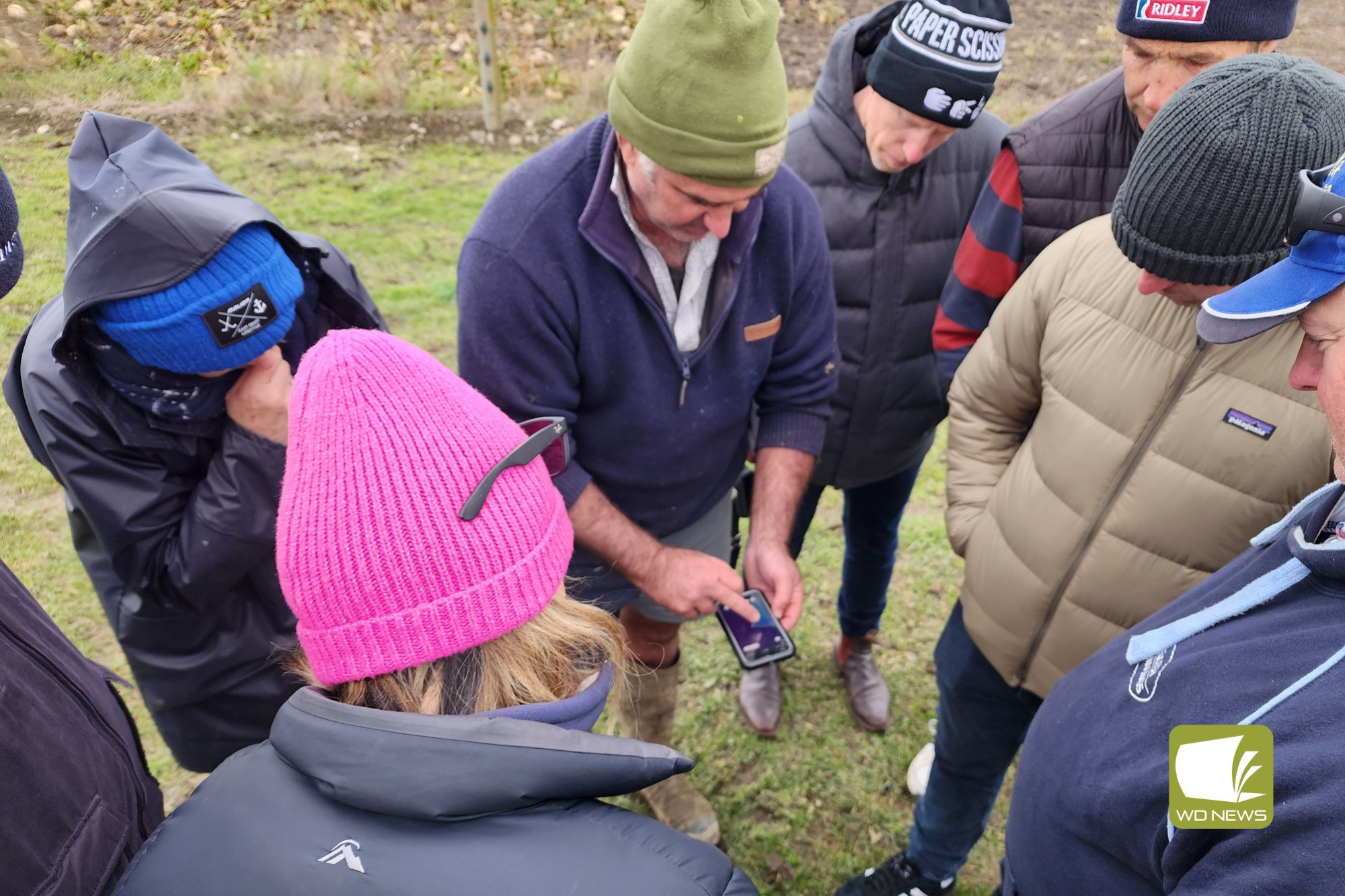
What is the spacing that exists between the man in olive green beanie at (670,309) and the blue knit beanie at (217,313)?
0.42m

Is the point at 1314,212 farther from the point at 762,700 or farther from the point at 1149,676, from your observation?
the point at 762,700

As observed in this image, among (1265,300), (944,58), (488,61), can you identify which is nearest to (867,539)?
(944,58)

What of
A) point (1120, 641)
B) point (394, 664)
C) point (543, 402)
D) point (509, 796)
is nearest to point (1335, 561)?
point (1120, 641)

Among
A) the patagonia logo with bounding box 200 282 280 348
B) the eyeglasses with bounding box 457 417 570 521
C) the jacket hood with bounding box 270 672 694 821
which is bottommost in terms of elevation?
the jacket hood with bounding box 270 672 694 821

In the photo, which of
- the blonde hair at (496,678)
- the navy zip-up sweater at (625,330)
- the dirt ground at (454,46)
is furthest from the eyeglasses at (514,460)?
the dirt ground at (454,46)

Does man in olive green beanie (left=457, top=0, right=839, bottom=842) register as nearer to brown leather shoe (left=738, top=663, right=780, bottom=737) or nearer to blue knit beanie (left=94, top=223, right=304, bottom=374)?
blue knit beanie (left=94, top=223, right=304, bottom=374)

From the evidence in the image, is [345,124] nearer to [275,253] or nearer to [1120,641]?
[275,253]

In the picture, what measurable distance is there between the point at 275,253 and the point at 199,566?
0.74 metres

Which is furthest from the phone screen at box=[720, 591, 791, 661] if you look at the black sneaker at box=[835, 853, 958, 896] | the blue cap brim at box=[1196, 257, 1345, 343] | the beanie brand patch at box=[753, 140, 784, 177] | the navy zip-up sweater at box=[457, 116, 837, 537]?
the blue cap brim at box=[1196, 257, 1345, 343]

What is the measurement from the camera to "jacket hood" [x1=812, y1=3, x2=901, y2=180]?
262cm

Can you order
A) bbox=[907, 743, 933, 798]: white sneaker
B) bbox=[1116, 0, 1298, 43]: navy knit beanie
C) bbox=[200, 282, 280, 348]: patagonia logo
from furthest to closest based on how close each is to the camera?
bbox=[907, 743, 933, 798]: white sneaker
bbox=[1116, 0, 1298, 43]: navy knit beanie
bbox=[200, 282, 280, 348]: patagonia logo

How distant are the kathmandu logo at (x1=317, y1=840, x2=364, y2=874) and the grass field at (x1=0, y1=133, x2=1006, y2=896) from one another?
2.08 metres

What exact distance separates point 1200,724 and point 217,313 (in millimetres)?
1960

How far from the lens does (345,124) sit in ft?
23.7
